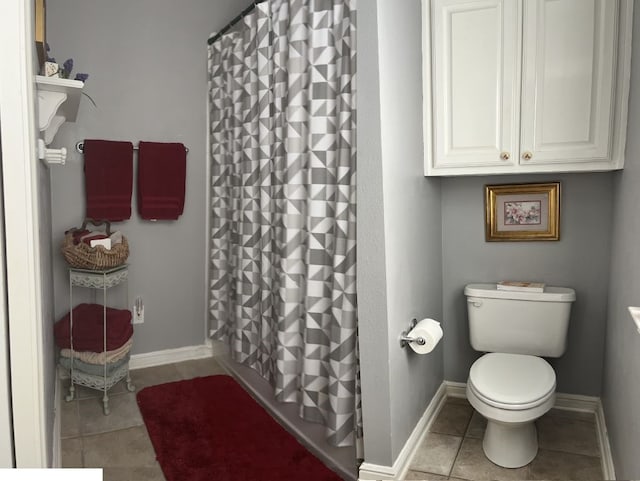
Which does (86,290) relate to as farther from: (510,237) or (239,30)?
(510,237)

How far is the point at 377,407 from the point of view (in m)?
2.01

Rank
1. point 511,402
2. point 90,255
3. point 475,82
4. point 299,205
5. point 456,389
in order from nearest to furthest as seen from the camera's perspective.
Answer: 1. point 511,402
2. point 299,205
3. point 475,82
4. point 90,255
5. point 456,389

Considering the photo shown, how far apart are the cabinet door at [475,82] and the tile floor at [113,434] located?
77.4 inches

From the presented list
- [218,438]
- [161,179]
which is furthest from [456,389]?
[161,179]

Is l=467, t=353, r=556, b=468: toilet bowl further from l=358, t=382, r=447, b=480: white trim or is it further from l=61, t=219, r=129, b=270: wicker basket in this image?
l=61, t=219, r=129, b=270: wicker basket

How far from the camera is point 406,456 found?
2.19 meters

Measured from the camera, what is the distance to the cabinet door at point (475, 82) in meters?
2.35

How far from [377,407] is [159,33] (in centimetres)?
267

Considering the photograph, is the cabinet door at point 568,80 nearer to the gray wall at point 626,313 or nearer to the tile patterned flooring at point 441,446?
the gray wall at point 626,313

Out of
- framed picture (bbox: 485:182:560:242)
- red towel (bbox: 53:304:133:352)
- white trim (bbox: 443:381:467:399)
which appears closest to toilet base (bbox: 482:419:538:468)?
white trim (bbox: 443:381:467:399)

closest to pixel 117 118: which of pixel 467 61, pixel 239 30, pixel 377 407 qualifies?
pixel 239 30

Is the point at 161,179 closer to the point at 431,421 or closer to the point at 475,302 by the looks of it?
the point at 475,302

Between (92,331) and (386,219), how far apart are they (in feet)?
5.67

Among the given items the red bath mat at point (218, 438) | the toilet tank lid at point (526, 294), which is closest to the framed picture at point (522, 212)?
the toilet tank lid at point (526, 294)
